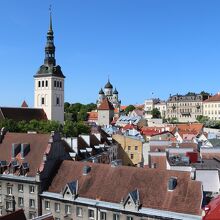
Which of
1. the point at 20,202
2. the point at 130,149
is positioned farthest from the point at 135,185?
the point at 130,149

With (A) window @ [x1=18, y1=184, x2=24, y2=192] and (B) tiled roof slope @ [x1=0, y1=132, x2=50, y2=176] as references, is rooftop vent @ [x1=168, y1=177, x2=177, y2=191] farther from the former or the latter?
(A) window @ [x1=18, y1=184, x2=24, y2=192]

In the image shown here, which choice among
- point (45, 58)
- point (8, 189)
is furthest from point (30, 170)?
point (45, 58)

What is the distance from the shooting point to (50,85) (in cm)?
11738

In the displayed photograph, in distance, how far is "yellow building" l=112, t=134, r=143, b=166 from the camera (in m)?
82.3

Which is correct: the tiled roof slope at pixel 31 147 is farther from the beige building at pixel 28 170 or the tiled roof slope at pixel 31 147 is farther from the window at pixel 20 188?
the window at pixel 20 188

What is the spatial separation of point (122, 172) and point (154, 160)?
17.8m

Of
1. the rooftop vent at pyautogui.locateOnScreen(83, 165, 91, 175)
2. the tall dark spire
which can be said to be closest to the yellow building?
the rooftop vent at pyautogui.locateOnScreen(83, 165, 91, 175)

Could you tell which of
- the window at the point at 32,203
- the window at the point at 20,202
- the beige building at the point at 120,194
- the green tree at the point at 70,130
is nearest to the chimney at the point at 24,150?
the window at the point at 20,202

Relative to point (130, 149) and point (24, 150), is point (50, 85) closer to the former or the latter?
point (130, 149)

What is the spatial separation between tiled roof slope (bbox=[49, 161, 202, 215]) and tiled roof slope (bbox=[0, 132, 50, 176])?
3348 millimetres

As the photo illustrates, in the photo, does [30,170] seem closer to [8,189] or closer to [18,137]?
[8,189]

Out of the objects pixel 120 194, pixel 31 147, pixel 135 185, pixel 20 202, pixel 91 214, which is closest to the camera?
pixel 120 194

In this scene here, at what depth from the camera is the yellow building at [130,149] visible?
8231 cm

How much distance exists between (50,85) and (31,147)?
233 feet
